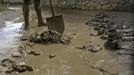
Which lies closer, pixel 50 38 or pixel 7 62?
pixel 7 62

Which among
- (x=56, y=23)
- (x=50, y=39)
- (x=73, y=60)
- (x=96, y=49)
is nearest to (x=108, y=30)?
(x=56, y=23)

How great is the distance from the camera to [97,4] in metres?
14.6

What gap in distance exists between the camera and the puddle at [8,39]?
6.92 m

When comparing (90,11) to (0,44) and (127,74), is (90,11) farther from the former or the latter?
(127,74)

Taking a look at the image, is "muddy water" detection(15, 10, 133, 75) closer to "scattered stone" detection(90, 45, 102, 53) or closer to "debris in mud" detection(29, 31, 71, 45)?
"scattered stone" detection(90, 45, 102, 53)

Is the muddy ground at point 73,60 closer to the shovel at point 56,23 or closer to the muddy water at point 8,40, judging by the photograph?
the muddy water at point 8,40

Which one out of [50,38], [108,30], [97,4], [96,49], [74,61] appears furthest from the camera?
[97,4]

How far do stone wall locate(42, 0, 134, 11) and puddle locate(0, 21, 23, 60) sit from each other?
5.32m

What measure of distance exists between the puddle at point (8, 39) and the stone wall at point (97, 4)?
532 cm

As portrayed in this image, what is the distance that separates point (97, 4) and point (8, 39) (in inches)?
286

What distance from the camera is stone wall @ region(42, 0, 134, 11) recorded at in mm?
13259

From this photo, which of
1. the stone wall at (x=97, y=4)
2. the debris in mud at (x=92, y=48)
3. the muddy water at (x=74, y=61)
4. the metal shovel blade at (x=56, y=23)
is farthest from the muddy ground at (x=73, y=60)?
the stone wall at (x=97, y=4)

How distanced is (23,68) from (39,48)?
1.69 metres

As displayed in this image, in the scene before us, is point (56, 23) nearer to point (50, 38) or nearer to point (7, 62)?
point (50, 38)
